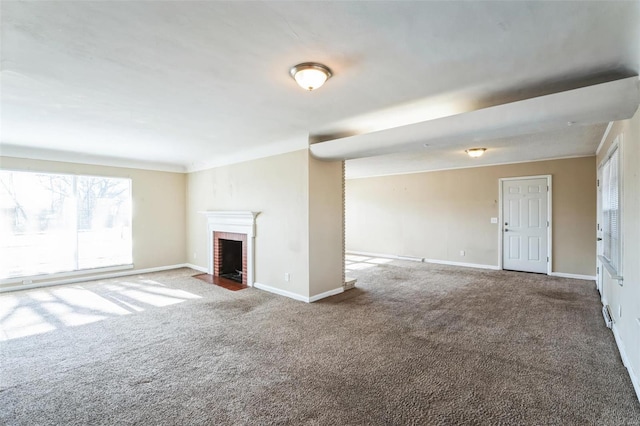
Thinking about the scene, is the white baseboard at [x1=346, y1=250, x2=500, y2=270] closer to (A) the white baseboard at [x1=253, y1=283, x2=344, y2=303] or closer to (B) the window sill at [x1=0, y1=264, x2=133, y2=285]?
(A) the white baseboard at [x1=253, y1=283, x2=344, y2=303]

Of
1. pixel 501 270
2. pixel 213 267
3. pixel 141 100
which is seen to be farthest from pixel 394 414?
pixel 501 270

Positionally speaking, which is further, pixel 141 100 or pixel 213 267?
pixel 213 267

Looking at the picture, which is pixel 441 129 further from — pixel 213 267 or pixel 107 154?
pixel 107 154

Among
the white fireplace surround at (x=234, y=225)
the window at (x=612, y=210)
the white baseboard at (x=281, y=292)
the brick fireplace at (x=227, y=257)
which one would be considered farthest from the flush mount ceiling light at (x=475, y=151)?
the brick fireplace at (x=227, y=257)

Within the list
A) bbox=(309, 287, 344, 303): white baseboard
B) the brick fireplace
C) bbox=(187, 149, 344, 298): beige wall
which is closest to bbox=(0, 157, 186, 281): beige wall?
the brick fireplace

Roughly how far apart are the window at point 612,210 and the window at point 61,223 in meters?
7.96

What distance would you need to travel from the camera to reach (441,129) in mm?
3123

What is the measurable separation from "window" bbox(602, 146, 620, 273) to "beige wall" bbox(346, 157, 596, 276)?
1.86 metres

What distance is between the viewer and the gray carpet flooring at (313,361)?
204 cm

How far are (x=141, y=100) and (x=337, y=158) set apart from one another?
2.50 meters

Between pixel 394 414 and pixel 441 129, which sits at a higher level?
pixel 441 129

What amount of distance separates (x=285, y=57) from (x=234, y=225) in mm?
4012

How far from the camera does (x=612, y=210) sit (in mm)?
3436

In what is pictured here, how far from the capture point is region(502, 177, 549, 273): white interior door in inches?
241
